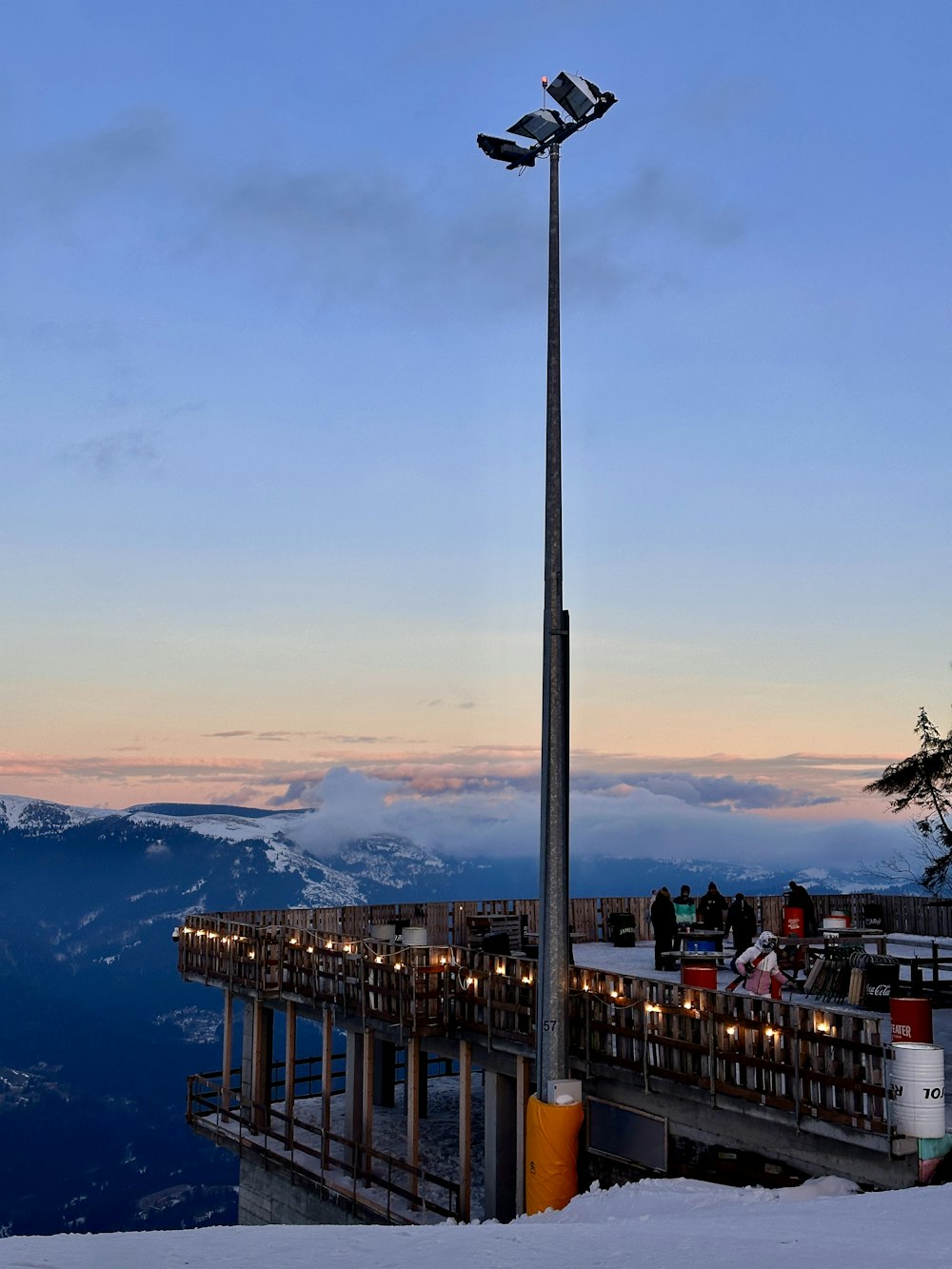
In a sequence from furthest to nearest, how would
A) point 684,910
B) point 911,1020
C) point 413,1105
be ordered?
point 684,910 → point 413,1105 → point 911,1020

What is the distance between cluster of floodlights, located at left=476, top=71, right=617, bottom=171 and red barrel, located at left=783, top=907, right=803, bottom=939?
20.3 m

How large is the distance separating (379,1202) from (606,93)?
19721mm

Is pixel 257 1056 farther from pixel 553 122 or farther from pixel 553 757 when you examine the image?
pixel 553 122

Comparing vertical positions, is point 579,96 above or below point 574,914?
above

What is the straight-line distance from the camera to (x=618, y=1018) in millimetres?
18078

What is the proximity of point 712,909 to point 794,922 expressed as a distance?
3.23 m

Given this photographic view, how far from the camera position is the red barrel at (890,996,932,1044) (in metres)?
14.6

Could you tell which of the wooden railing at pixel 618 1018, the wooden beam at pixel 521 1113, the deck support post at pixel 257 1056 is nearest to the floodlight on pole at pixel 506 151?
the wooden railing at pixel 618 1018

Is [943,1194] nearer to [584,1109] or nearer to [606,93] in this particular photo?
[584,1109]

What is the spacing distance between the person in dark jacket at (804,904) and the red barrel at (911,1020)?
17.5 metres

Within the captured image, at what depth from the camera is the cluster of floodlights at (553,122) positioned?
51.3 ft

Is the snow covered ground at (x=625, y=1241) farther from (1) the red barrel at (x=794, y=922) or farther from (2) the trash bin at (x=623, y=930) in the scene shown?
(2) the trash bin at (x=623, y=930)

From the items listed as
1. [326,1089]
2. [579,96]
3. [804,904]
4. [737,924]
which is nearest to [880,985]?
[737,924]

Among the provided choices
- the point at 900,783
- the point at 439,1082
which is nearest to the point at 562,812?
the point at 439,1082
